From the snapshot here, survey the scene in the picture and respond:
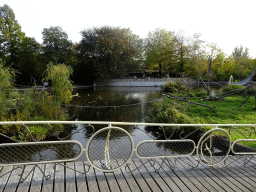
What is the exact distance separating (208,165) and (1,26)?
1112 inches

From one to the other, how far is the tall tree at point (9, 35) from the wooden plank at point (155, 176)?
26.0 m

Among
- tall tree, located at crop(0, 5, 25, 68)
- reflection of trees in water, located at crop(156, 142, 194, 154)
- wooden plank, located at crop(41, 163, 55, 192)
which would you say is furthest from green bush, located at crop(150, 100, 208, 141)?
tall tree, located at crop(0, 5, 25, 68)

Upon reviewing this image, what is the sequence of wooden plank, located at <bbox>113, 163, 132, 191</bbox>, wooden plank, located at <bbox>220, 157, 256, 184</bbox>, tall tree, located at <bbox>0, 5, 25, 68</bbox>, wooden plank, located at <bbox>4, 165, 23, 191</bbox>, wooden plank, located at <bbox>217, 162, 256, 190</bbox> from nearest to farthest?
wooden plank, located at <bbox>4, 165, 23, 191</bbox>
wooden plank, located at <bbox>113, 163, 132, 191</bbox>
wooden plank, located at <bbox>217, 162, 256, 190</bbox>
wooden plank, located at <bbox>220, 157, 256, 184</bbox>
tall tree, located at <bbox>0, 5, 25, 68</bbox>

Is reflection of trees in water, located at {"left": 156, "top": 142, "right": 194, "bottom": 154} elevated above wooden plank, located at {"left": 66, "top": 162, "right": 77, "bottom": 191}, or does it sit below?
below

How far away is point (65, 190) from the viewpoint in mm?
2113

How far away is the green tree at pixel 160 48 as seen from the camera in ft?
103

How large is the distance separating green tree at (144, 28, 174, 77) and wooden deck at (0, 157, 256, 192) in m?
30.3

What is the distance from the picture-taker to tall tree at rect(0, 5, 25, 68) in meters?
23.2

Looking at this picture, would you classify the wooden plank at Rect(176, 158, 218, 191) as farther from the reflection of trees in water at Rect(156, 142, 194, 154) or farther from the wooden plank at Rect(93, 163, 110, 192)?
the reflection of trees in water at Rect(156, 142, 194, 154)

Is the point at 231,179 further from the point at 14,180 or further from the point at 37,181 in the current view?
the point at 14,180

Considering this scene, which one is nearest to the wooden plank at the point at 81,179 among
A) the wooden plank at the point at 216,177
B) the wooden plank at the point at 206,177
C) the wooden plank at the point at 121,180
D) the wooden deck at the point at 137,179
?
the wooden deck at the point at 137,179

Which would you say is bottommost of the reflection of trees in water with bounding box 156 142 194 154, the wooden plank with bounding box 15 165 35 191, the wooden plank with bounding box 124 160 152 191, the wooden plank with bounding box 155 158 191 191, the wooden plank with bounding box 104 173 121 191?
the reflection of trees in water with bounding box 156 142 194 154

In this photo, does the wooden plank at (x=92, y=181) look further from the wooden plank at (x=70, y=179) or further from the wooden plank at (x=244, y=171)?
the wooden plank at (x=244, y=171)

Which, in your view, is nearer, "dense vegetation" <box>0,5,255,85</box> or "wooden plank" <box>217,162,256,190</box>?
"wooden plank" <box>217,162,256,190</box>
